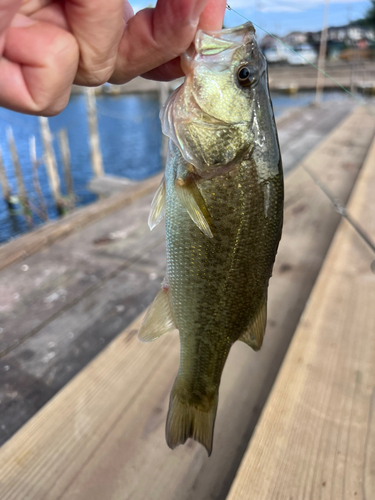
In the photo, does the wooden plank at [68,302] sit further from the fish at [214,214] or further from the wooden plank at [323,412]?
the fish at [214,214]

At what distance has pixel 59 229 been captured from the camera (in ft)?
10.4

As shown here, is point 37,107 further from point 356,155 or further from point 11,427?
point 356,155

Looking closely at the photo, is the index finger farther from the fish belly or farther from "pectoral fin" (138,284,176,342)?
"pectoral fin" (138,284,176,342)

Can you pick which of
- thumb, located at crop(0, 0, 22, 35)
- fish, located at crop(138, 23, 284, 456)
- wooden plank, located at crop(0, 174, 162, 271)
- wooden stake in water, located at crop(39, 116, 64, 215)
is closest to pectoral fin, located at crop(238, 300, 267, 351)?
fish, located at crop(138, 23, 284, 456)

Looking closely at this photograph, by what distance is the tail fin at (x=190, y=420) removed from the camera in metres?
0.96

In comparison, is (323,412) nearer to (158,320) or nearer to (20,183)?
(158,320)

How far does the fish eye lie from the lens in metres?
1.03

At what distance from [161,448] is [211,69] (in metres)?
1.19

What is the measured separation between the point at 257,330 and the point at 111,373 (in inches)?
27.6

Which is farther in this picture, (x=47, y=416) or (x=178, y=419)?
(x=47, y=416)

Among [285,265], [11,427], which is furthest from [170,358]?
[285,265]

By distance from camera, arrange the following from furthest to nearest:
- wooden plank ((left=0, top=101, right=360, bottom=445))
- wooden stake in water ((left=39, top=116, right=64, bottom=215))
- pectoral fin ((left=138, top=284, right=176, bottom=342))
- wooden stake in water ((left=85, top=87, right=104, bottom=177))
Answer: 1. wooden stake in water ((left=85, top=87, right=104, bottom=177))
2. wooden stake in water ((left=39, top=116, right=64, bottom=215))
3. wooden plank ((left=0, top=101, right=360, bottom=445))
4. pectoral fin ((left=138, top=284, right=176, bottom=342))

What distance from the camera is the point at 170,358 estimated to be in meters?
1.50

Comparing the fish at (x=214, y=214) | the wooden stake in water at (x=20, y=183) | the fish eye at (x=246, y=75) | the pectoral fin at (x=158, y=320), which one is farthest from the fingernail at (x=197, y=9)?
the wooden stake in water at (x=20, y=183)
